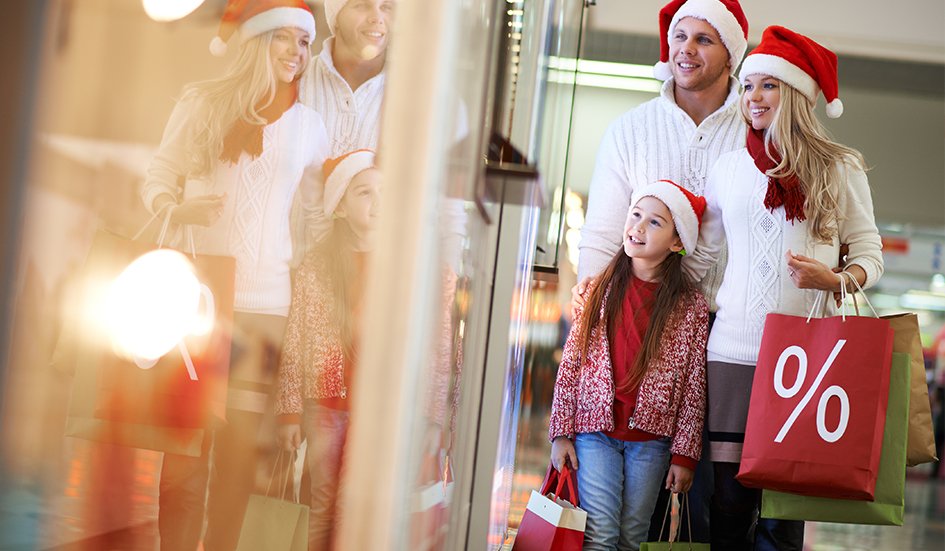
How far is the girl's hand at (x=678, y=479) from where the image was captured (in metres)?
2.98

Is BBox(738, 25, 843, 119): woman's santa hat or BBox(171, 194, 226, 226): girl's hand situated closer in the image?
BBox(171, 194, 226, 226): girl's hand

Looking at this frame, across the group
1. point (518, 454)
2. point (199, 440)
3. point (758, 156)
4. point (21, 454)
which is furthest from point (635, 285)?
point (21, 454)

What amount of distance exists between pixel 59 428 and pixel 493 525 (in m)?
1.38

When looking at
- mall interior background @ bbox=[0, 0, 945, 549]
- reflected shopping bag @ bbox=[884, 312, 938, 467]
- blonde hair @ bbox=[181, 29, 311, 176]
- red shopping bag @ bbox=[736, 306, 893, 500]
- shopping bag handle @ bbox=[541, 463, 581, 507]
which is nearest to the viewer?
mall interior background @ bbox=[0, 0, 945, 549]

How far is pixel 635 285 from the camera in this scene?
3.14 meters

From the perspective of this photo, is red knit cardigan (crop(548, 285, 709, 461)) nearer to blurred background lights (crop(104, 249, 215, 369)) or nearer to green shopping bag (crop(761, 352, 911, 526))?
green shopping bag (crop(761, 352, 911, 526))

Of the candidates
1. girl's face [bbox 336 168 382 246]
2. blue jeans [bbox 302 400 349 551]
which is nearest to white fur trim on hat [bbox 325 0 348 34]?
girl's face [bbox 336 168 382 246]

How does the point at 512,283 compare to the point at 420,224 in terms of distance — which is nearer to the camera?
the point at 420,224

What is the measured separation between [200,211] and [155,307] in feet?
0.48

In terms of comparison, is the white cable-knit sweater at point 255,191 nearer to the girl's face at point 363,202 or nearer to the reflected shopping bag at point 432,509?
the girl's face at point 363,202

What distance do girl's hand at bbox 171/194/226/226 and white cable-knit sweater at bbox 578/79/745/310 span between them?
6.43 ft

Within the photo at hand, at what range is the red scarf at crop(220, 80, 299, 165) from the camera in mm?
1432

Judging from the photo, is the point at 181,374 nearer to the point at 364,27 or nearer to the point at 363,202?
the point at 363,202

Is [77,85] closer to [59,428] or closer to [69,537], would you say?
[59,428]
